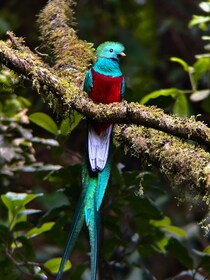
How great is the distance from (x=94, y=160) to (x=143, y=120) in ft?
1.46

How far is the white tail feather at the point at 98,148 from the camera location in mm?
2189

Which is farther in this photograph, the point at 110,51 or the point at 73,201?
the point at 73,201

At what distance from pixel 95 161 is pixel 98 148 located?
0.18 feet

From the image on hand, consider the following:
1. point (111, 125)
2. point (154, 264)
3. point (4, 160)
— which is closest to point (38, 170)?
point (4, 160)

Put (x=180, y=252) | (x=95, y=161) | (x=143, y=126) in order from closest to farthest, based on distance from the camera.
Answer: (x=143, y=126) < (x=95, y=161) < (x=180, y=252)

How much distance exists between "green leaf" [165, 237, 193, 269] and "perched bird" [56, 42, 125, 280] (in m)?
0.57

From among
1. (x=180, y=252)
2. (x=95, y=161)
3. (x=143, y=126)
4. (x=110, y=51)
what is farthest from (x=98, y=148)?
(x=180, y=252)

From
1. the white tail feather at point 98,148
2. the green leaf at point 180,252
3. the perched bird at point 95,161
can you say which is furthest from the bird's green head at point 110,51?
the green leaf at point 180,252

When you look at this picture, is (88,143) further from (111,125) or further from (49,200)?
(49,200)

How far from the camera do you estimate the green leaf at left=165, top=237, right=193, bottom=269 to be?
2.57 meters

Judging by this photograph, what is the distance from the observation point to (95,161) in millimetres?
2201

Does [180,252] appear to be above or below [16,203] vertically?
below

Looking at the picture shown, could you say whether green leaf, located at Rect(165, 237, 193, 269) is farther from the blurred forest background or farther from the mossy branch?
the mossy branch

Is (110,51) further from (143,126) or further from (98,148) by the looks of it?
(143,126)
